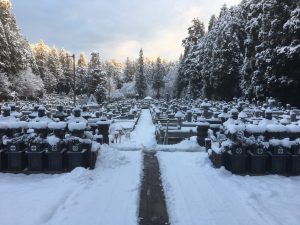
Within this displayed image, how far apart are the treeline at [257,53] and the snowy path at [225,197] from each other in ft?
68.4

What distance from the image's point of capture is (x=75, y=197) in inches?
363

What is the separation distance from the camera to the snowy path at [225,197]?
26.2 ft

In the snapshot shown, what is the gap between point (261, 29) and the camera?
35719 mm

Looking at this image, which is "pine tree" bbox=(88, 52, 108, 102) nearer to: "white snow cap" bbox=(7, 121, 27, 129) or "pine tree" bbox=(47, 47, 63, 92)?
"pine tree" bbox=(47, 47, 63, 92)

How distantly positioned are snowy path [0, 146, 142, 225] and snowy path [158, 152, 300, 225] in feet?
3.49

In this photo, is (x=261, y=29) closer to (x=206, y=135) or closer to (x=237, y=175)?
(x=206, y=135)

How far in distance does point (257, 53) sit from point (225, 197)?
2896 centimetres

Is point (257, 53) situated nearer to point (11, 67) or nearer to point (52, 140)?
point (52, 140)

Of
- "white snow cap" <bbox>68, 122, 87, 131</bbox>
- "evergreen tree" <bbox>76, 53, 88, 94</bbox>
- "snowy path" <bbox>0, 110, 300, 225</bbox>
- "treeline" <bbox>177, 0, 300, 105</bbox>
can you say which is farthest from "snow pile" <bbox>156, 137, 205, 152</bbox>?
"evergreen tree" <bbox>76, 53, 88, 94</bbox>


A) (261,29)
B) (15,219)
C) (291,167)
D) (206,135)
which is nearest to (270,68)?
(261,29)

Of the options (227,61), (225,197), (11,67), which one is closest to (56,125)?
(225,197)

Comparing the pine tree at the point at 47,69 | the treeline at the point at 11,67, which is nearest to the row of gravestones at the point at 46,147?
the treeline at the point at 11,67

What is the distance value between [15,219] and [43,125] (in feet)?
15.0

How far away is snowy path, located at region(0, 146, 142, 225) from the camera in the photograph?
25.8ft
